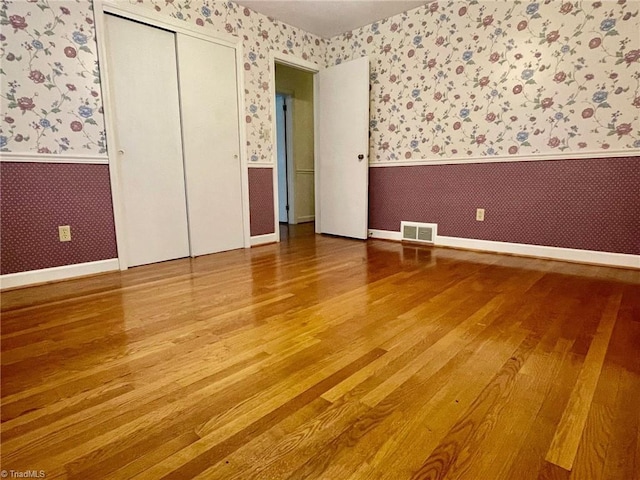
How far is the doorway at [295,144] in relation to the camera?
5.12m

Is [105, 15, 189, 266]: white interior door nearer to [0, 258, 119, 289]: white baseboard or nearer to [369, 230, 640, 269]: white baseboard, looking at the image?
[0, 258, 119, 289]: white baseboard

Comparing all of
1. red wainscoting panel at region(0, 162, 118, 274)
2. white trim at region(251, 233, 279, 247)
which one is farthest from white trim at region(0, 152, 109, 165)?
white trim at region(251, 233, 279, 247)

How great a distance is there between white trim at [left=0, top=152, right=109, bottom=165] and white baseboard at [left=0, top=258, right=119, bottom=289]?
689 millimetres

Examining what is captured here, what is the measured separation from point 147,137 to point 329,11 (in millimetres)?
2060

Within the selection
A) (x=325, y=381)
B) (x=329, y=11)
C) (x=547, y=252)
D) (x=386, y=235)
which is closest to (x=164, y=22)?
(x=329, y=11)

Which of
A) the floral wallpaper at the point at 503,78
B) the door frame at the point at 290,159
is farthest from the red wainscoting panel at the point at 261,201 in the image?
the door frame at the point at 290,159

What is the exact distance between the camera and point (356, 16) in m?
3.47

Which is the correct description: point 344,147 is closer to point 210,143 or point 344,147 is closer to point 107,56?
point 210,143

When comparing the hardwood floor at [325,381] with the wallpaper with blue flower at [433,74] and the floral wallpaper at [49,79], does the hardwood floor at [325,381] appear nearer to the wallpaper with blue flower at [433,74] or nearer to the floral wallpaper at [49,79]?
the floral wallpaper at [49,79]

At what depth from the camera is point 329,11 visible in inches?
132

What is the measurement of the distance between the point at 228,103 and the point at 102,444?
292 cm

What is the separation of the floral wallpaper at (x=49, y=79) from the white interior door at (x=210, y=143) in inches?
26.0

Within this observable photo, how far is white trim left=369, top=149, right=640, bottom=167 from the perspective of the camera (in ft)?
8.21

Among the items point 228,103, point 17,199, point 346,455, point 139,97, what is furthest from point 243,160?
point 346,455
